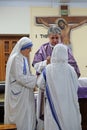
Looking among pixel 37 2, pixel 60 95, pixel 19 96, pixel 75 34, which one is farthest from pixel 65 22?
pixel 60 95

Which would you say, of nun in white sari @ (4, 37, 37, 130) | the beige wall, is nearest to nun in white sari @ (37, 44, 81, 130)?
nun in white sari @ (4, 37, 37, 130)

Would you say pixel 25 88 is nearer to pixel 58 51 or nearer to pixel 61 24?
pixel 58 51

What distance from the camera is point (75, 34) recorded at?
6.83 meters

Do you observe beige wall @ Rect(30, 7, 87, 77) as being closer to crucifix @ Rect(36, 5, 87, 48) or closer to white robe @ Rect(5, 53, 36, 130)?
crucifix @ Rect(36, 5, 87, 48)

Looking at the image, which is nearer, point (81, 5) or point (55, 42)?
point (55, 42)

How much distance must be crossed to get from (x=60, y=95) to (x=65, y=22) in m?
3.90

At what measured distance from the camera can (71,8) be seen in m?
6.90

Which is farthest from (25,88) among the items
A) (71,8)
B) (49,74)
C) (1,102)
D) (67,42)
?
(71,8)

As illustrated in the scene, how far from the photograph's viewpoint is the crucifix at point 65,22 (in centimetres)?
672

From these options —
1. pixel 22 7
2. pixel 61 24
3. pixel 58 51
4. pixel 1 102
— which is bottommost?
pixel 1 102

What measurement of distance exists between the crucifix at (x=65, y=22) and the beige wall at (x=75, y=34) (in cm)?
10

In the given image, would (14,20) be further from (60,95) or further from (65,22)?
(60,95)

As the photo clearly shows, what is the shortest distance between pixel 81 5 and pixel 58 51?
407 cm

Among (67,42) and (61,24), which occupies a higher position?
(61,24)
